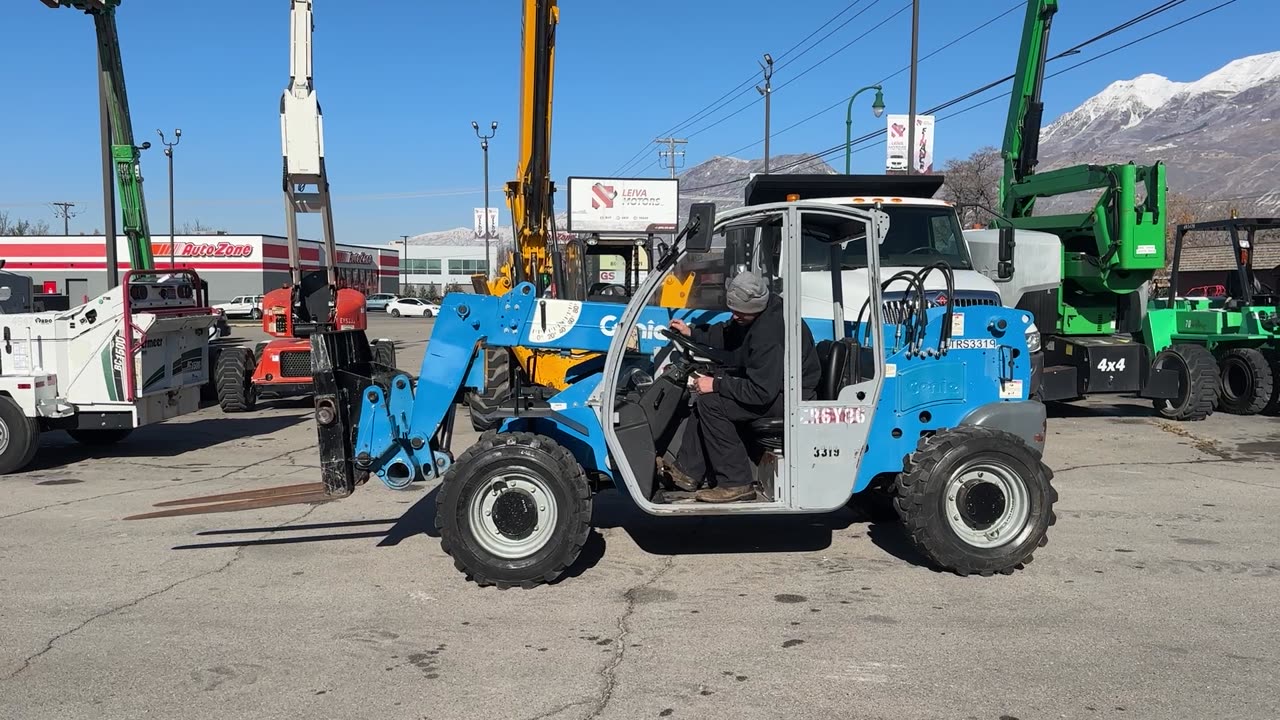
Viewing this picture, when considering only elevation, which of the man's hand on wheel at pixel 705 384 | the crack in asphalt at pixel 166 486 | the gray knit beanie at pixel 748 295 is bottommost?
the crack in asphalt at pixel 166 486

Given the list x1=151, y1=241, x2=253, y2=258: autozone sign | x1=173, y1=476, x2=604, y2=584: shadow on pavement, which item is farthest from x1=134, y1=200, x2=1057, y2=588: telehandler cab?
x1=151, y1=241, x2=253, y2=258: autozone sign

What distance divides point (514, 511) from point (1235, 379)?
1221 cm

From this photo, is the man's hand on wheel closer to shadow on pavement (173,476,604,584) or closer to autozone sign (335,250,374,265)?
shadow on pavement (173,476,604,584)

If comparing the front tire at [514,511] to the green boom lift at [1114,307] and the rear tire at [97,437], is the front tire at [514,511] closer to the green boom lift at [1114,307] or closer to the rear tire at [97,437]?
the rear tire at [97,437]

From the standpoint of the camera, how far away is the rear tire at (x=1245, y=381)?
13391 mm

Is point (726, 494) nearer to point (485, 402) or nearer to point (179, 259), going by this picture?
point (485, 402)

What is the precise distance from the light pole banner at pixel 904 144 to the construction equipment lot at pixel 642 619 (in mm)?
18167

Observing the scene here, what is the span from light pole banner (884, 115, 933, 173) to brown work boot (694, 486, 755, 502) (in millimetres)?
19942

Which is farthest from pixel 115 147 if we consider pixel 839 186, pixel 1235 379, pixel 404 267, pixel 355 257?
pixel 404 267

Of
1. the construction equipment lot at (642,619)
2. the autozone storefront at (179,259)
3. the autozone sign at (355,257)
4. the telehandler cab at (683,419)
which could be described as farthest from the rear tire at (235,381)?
the autozone sign at (355,257)

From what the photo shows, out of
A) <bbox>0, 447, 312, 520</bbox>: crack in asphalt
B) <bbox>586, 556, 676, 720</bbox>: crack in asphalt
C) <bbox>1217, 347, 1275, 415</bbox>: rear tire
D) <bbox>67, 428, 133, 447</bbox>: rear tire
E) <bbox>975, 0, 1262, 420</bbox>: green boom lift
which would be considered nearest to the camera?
<bbox>586, 556, 676, 720</bbox>: crack in asphalt

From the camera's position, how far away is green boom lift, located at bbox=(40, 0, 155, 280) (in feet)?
55.6

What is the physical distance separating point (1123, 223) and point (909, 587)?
8.59m

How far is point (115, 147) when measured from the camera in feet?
58.5
